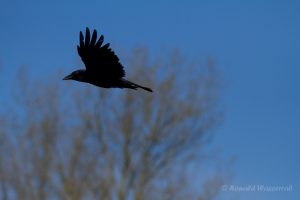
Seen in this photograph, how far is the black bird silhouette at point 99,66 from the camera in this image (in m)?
3.60

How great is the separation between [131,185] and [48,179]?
1.34 m

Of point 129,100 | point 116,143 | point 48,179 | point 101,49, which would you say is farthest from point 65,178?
point 101,49

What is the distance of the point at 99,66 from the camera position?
364cm

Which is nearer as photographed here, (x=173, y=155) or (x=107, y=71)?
(x=107, y=71)

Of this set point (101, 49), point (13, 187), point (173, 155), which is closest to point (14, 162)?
point (13, 187)

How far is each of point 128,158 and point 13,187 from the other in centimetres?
187

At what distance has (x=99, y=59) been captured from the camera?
3668 millimetres

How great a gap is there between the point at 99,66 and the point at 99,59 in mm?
53

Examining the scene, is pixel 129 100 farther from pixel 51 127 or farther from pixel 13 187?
pixel 13 187

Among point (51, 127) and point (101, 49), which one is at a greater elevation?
point (51, 127)

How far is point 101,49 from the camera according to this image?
3.68m

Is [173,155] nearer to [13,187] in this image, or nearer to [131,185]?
[131,185]

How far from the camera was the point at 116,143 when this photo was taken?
33.0 ft

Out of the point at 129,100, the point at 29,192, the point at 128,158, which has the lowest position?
the point at 29,192
